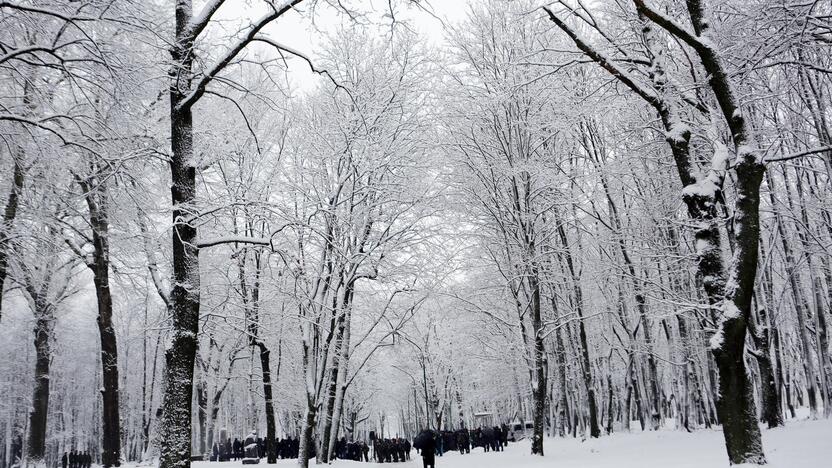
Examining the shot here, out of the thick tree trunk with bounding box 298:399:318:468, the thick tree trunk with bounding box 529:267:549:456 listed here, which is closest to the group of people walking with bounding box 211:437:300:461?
the thick tree trunk with bounding box 298:399:318:468

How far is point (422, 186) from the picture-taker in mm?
18547

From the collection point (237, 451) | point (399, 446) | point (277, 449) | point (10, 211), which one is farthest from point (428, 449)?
point (237, 451)

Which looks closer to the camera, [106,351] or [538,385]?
[106,351]

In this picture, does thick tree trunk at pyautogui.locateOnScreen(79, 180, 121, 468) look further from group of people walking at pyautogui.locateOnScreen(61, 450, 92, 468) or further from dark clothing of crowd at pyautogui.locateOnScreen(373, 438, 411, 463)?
group of people walking at pyautogui.locateOnScreen(61, 450, 92, 468)

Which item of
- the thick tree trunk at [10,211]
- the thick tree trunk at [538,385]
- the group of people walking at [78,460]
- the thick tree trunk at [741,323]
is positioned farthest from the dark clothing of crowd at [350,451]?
the thick tree trunk at [741,323]

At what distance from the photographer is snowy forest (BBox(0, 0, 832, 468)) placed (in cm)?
702

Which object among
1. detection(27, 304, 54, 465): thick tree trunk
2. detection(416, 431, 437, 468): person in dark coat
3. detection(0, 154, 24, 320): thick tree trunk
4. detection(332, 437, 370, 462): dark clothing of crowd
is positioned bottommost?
detection(332, 437, 370, 462): dark clothing of crowd

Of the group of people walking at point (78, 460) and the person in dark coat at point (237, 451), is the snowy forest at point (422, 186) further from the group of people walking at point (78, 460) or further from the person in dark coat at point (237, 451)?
the group of people walking at point (78, 460)

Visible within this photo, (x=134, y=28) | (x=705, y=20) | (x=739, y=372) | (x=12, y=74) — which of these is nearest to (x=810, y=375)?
(x=739, y=372)

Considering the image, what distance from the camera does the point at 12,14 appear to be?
6.57 m

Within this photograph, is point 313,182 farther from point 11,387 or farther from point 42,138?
point 11,387

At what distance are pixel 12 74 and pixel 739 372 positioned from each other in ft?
33.1

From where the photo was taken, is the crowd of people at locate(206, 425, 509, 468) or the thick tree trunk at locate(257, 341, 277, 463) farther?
the crowd of people at locate(206, 425, 509, 468)

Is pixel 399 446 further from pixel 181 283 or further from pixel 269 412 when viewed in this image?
pixel 181 283
